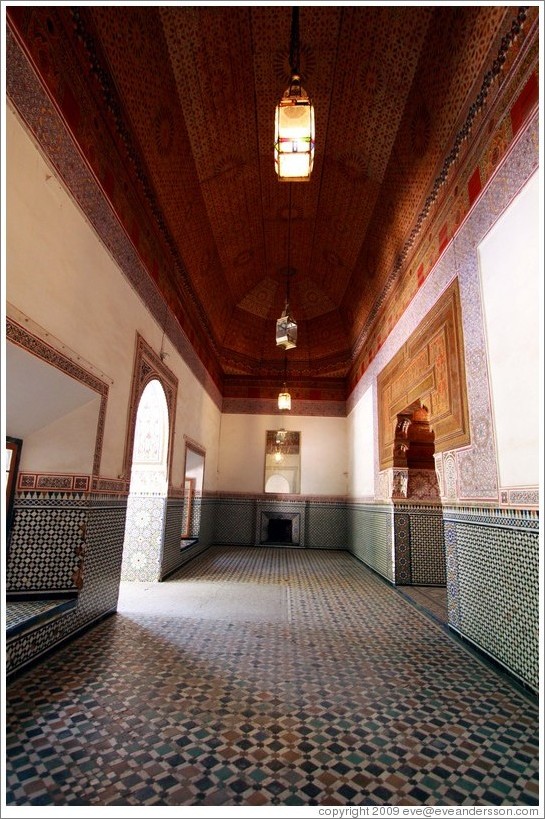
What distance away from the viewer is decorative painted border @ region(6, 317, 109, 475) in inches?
60.9

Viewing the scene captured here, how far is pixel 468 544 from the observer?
2.18 meters

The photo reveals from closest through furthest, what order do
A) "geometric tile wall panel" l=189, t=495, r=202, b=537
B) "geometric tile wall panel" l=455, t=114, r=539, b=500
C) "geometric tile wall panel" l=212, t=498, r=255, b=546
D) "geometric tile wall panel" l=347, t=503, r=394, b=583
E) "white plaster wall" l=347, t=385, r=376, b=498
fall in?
1. "geometric tile wall panel" l=455, t=114, r=539, b=500
2. "geometric tile wall panel" l=347, t=503, r=394, b=583
3. "white plaster wall" l=347, t=385, r=376, b=498
4. "geometric tile wall panel" l=189, t=495, r=202, b=537
5. "geometric tile wall panel" l=212, t=498, r=255, b=546

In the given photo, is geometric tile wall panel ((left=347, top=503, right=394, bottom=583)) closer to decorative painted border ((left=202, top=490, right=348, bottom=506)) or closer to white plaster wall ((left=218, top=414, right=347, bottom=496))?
decorative painted border ((left=202, top=490, right=348, bottom=506))

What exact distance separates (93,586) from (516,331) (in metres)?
2.34

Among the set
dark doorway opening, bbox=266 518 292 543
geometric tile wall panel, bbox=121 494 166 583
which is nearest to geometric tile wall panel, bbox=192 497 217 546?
dark doorway opening, bbox=266 518 292 543

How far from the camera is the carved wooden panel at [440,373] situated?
7.72ft

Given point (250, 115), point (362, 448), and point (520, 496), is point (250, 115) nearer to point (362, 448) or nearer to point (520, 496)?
point (520, 496)

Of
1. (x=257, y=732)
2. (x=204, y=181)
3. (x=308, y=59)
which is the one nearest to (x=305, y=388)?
(x=204, y=181)

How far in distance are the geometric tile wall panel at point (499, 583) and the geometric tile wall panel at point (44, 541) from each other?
1929 mm

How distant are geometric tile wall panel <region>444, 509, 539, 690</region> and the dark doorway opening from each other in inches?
156

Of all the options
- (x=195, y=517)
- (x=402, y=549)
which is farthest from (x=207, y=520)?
(x=402, y=549)

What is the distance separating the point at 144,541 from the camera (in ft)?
11.8

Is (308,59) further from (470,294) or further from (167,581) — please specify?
(167,581)

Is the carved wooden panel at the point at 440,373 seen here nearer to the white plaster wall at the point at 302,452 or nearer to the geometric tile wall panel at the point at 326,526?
the white plaster wall at the point at 302,452
